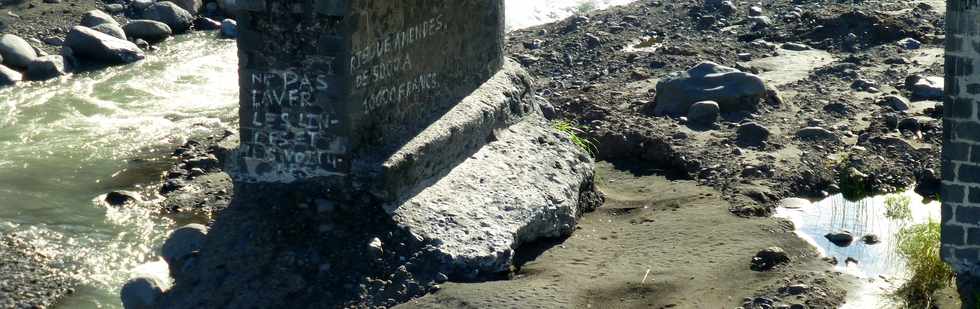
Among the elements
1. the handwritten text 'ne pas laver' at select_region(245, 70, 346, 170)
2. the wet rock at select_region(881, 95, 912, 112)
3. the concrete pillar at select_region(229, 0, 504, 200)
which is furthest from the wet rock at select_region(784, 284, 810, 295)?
the wet rock at select_region(881, 95, 912, 112)

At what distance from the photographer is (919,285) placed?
33.4 ft

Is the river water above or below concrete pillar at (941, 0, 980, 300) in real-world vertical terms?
below

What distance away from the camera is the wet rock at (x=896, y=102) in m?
14.5

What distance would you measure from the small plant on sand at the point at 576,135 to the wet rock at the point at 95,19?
265 inches

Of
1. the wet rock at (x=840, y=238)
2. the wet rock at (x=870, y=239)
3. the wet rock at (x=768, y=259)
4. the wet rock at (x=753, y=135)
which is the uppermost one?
the wet rock at (x=768, y=259)

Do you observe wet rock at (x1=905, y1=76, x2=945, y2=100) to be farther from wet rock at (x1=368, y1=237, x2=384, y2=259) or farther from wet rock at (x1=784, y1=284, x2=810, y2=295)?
wet rock at (x1=368, y1=237, x2=384, y2=259)

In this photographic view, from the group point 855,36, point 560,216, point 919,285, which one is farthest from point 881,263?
point 855,36

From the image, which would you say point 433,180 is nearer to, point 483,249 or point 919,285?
point 483,249

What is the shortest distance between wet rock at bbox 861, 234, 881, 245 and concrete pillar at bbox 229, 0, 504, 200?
3588 mm

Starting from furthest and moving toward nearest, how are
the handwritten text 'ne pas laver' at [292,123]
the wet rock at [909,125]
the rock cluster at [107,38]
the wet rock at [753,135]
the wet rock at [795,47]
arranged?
1. the wet rock at [795,47]
2. the rock cluster at [107,38]
3. the wet rock at [909,125]
4. the wet rock at [753,135]
5. the handwritten text 'ne pas laver' at [292,123]

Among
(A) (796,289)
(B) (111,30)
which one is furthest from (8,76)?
(A) (796,289)

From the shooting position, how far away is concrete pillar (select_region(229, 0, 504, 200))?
32.5 ft

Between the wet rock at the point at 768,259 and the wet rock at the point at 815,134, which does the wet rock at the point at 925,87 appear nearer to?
the wet rock at the point at 815,134

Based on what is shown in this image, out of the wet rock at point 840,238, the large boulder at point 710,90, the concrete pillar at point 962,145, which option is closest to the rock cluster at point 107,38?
the large boulder at point 710,90
